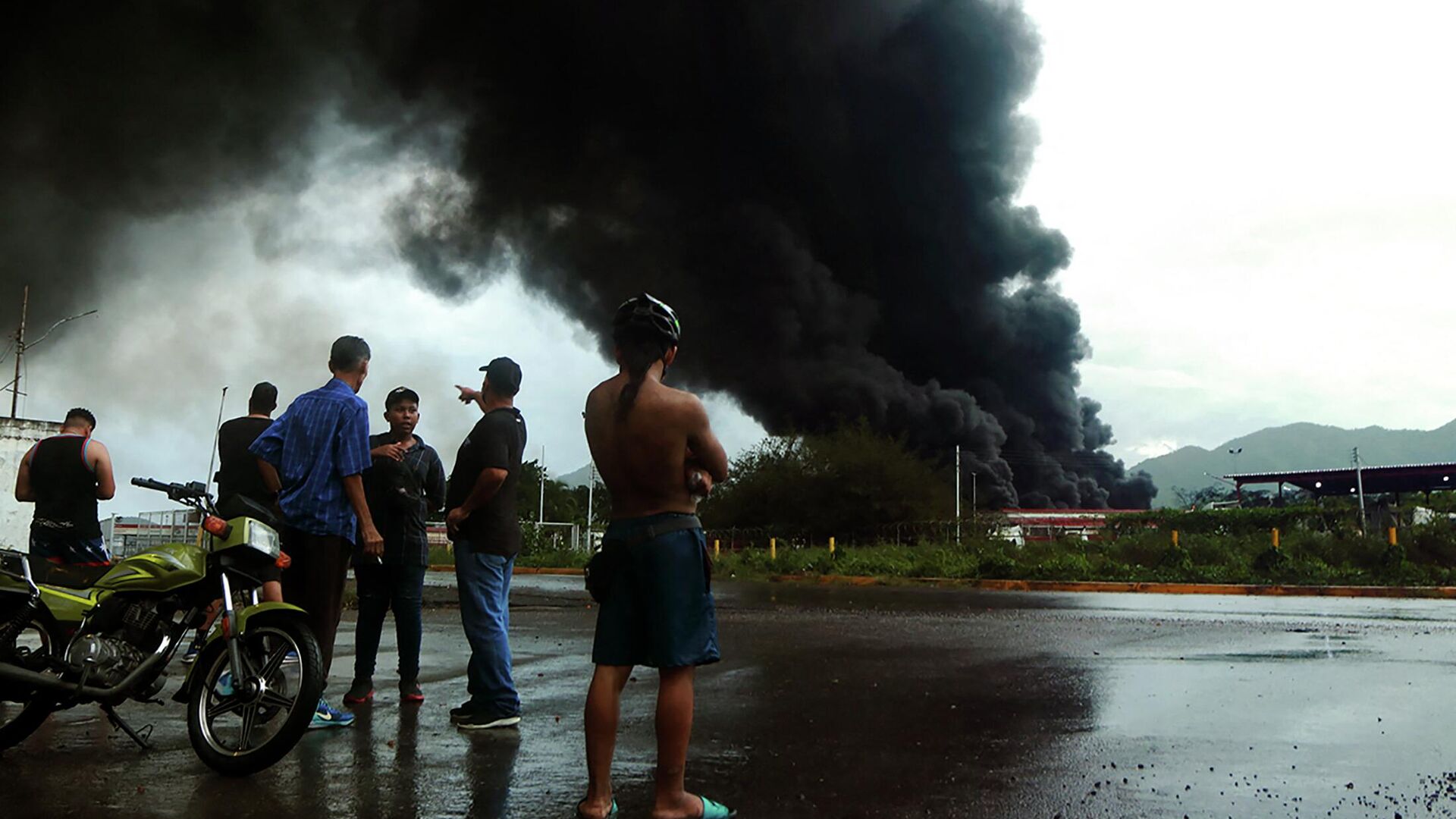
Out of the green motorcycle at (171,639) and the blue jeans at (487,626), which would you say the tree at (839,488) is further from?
the green motorcycle at (171,639)

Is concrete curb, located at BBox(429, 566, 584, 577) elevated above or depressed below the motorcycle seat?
below

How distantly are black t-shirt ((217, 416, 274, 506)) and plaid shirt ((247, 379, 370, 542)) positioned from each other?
3.27 ft

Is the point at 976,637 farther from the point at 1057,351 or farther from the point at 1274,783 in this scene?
the point at 1057,351

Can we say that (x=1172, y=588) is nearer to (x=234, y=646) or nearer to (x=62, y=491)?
(x=62, y=491)

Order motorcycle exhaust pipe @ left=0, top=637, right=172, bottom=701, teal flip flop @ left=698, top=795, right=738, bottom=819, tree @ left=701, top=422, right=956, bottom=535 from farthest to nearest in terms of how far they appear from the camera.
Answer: tree @ left=701, top=422, right=956, bottom=535
motorcycle exhaust pipe @ left=0, top=637, right=172, bottom=701
teal flip flop @ left=698, top=795, right=738, bottom=819

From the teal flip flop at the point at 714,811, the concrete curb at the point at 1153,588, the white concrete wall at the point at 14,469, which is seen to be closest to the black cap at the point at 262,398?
the teal flip flop at the point at 714,811

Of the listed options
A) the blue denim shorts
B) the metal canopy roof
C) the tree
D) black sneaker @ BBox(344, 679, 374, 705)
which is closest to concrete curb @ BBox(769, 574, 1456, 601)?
black sneaker @ BBox(344, 679, 374, 705)

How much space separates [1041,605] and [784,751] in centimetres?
979

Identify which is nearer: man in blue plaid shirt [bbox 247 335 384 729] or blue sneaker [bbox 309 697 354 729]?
blue sneaker [bbox 309 697 354 729]

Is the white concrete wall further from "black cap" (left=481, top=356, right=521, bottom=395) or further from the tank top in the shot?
A: "black cap" (left=481, top=356, right=521, bottom=395)

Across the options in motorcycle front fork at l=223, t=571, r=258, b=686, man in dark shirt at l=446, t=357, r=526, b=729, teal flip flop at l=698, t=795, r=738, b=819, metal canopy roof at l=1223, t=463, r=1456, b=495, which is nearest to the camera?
teal flip flop at l=698, t=795, r=738, b=819

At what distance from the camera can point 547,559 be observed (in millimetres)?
29500

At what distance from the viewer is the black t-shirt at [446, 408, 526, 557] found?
509cm

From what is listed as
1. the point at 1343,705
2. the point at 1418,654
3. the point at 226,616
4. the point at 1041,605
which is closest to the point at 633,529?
the point at 226,616
